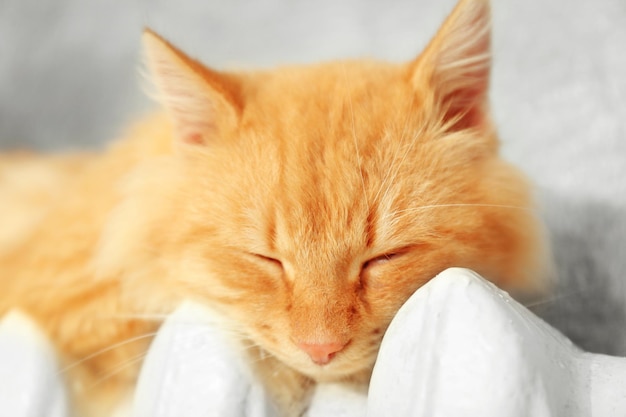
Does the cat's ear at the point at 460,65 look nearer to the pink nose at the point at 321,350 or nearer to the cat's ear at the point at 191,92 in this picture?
the cat's ear at the point at 191,92

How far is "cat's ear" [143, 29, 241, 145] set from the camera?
1.10 metres

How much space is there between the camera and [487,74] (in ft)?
3.86

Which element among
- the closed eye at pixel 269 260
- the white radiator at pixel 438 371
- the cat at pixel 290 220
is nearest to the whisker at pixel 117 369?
the cat at pixel 290 220

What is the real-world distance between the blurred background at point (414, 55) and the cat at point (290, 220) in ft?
0.69

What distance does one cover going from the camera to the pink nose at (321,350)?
970 mm

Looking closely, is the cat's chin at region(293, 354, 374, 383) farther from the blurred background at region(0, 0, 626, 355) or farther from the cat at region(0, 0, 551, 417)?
the blurred background at region(0, 0, 626, 355)

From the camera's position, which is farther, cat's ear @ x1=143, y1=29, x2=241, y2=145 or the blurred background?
the blurred background

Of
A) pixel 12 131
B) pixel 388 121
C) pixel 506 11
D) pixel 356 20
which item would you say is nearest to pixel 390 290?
pixel 388 121

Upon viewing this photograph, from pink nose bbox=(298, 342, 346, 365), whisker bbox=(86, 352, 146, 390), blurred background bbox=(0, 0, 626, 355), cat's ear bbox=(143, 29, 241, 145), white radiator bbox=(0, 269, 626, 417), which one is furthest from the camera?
blurred background bbox=(0, 0, 626, 355)

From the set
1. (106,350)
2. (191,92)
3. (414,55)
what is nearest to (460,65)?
(191,92)

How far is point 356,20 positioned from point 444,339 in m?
1.34

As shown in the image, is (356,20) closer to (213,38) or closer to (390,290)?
(213,38)

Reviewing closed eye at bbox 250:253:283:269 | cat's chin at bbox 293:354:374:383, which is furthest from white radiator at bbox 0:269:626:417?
closed eye at bbox 250:253:283:269

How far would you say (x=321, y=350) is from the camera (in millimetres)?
974
